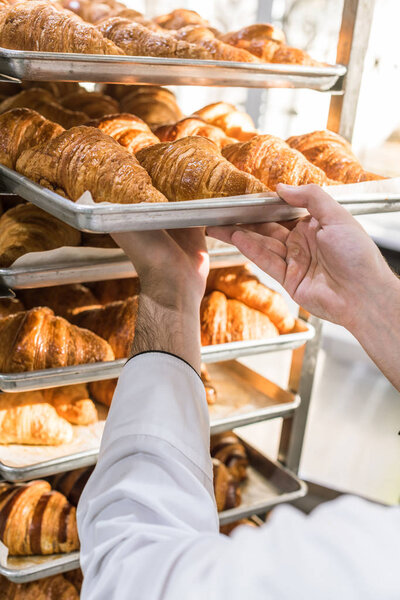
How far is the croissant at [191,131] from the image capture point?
58.6 inches

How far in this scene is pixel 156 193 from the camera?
1108mm

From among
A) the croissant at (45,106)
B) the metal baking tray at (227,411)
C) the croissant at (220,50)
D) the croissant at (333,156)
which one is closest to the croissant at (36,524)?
the metal baking tray at (227,411)

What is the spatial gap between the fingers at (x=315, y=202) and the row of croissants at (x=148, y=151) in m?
0.06

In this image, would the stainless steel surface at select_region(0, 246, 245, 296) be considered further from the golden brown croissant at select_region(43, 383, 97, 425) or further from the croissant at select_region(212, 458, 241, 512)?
the croissant at select_region(212, 458, 241, 512)

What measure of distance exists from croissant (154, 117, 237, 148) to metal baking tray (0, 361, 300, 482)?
73cm

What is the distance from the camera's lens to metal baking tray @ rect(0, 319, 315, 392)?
1.30m

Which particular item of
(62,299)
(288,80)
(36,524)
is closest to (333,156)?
(288,80)

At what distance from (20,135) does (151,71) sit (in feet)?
1.06

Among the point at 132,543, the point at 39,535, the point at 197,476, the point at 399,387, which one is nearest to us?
the point at 132,543

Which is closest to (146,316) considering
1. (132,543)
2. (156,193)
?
(156,193)

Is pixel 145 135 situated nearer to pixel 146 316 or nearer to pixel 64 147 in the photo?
pixel 64 147

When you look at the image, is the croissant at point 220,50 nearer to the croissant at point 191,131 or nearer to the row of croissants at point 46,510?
the croissant at point 191,131

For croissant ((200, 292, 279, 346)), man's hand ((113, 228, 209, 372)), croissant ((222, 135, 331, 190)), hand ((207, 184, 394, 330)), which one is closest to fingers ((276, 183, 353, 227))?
hand ((207, 184, 394, 330))

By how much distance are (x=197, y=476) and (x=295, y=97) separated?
5.13ft
